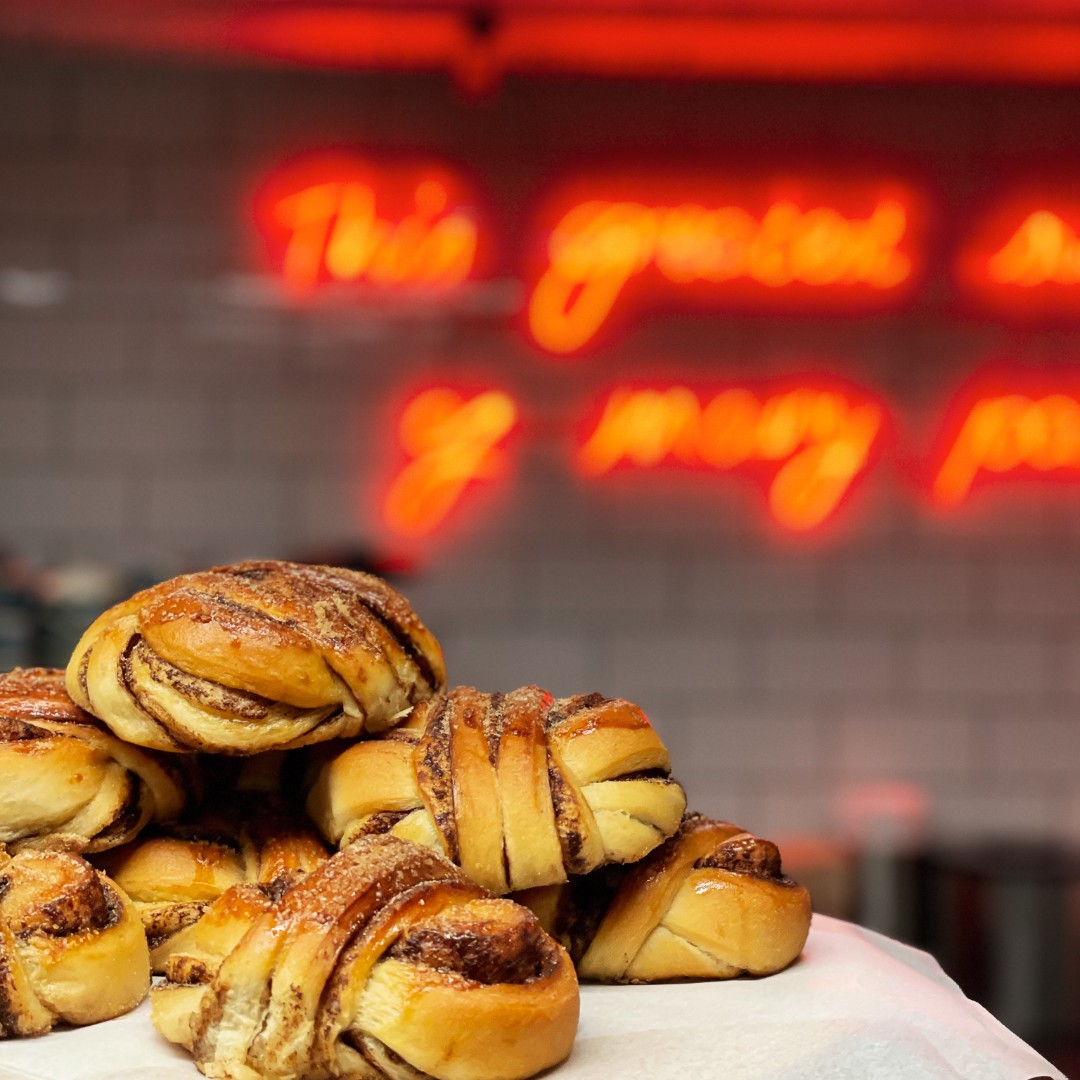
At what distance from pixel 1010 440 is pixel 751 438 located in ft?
2.42

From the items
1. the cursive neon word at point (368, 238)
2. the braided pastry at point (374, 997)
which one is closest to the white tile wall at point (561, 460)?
the cursive neon word at point (368, 238)

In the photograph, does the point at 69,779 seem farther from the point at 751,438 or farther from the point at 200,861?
the point at 751,438

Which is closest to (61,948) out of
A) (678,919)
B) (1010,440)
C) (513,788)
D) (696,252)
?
(513,788)

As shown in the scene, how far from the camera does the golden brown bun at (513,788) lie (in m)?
1.01

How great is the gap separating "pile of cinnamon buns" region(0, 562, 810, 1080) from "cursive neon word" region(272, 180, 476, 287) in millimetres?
2512

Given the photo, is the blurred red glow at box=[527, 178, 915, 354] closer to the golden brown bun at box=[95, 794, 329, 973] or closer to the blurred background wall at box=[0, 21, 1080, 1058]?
the blurred background wall at box=[0, 21, 1080, 1058]

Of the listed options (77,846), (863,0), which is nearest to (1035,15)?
(863,0)

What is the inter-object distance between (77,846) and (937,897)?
2710 mm

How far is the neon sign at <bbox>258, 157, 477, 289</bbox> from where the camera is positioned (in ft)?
11.8

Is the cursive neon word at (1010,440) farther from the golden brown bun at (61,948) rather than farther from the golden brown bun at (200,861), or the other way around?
the golden brown bun at (61,948)

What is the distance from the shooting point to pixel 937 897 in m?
3.29

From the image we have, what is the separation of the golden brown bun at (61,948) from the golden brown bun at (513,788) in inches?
7.3

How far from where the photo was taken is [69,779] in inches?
40.8

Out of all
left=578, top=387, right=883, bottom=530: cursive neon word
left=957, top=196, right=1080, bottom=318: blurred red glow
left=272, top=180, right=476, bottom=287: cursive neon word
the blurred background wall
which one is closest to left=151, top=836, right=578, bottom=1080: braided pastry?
the blurred background wall
